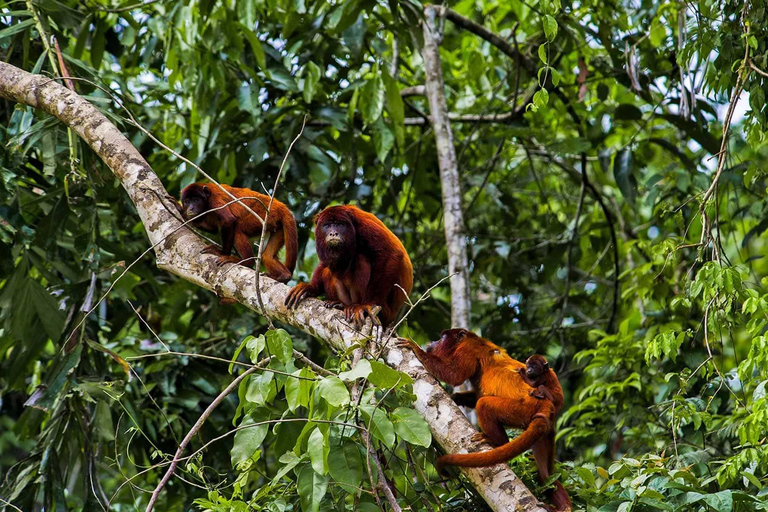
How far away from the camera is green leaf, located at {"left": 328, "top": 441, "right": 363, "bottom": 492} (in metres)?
2.98

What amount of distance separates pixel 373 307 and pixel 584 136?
3.63m

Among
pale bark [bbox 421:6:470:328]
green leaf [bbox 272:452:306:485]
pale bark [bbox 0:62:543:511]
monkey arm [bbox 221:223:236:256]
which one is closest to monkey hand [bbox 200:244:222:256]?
pale bark [bbox 0:62:543:511]

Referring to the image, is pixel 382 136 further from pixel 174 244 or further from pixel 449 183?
pixel 174 244

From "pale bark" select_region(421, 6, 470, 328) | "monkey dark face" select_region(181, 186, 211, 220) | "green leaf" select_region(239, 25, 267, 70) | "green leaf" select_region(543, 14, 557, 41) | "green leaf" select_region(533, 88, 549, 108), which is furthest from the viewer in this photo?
"pale bark" select_region(421, 6, 470, 328)

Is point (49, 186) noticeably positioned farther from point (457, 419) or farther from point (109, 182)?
point (457, 419)

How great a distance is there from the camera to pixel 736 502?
3158mm

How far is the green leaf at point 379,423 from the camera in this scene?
2.72 m

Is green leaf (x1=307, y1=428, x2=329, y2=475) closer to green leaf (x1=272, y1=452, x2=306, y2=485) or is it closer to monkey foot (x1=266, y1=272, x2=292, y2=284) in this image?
green leaf (x1=272, y1=452, x2=306, y2=485)

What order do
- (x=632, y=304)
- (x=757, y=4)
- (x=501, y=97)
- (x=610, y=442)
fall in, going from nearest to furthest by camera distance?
(x=757, y=4)
(x=610, y=442)
(x=632, y=304)
(x=501, y=97)

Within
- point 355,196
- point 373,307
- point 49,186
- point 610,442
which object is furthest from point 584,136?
point 49,186

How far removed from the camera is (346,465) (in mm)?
3012

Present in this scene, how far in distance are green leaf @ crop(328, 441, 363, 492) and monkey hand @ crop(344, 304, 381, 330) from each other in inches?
29.6

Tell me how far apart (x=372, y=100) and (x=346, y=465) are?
11.2ft

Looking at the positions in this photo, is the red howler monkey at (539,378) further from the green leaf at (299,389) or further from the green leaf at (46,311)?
the green leaf at (46,311)
